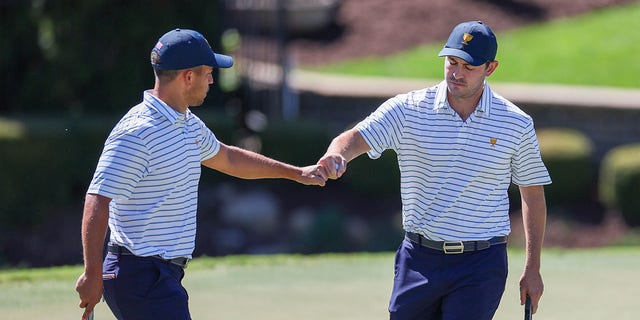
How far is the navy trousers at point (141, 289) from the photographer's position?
187 inches

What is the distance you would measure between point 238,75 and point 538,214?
1007 centimetres

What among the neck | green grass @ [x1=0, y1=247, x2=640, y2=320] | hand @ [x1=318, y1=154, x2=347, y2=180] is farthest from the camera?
green grass @ [x1=0, y1=247, x2=640, y2=320]

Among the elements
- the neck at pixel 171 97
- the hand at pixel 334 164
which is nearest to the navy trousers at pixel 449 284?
the hand at pixel 334 164

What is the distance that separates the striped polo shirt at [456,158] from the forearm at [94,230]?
4.49 ft

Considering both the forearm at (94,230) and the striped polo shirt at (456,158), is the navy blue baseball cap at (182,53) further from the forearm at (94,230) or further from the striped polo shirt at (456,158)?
the striped polo shirt at (456,158)

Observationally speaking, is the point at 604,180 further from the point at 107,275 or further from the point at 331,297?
the point at 107,275

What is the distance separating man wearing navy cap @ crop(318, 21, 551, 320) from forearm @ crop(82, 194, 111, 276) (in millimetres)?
1201

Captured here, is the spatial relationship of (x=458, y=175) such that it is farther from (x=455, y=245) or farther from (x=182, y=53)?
(x=182, y=53)

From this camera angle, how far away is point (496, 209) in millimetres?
5262

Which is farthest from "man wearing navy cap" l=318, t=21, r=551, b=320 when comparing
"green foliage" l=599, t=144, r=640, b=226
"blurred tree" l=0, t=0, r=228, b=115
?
"blurred tree" l=0, t=0, r=228, b=115

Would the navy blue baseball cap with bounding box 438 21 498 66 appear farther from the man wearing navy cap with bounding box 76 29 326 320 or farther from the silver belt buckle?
the man wearing navy cap with bounding box 76 29 326 320

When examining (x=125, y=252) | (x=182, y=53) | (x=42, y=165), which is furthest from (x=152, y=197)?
(x=42, y=165)

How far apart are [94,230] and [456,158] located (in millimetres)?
1680

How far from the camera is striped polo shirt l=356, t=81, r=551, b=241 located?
5168 mm
